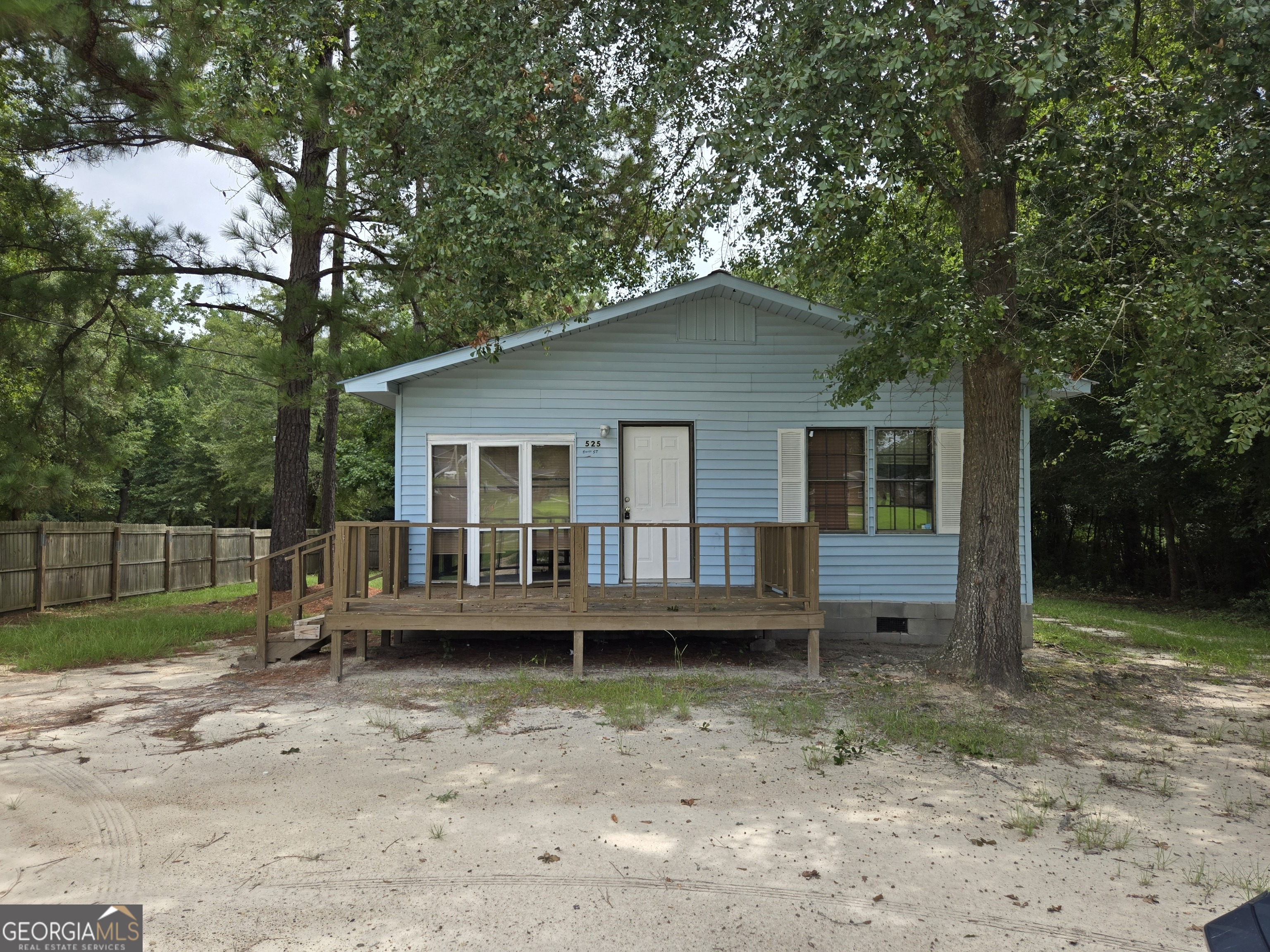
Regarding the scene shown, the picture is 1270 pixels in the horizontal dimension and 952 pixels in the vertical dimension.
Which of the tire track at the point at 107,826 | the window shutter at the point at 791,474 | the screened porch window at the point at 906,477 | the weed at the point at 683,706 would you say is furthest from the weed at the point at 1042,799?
the screened porch window at the point at 906,477

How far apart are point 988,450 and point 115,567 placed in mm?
13836

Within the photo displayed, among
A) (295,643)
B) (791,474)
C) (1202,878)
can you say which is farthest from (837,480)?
(295,643)

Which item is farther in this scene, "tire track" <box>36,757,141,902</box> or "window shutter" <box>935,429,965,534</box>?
"window shutter" <box>935,429,965,534</box>

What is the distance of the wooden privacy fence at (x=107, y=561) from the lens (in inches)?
453

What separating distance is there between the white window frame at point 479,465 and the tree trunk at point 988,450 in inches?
164

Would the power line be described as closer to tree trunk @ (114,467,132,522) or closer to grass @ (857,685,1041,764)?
grass @ (857,685,1041,764)

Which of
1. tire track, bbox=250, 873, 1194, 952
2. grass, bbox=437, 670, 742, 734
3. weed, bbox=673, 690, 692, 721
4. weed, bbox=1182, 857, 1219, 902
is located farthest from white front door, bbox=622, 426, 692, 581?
weed, bbox=1182, 857, 1219, 902

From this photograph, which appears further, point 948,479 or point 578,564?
point 948,479

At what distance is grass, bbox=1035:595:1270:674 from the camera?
29.0 feet

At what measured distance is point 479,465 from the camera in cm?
891

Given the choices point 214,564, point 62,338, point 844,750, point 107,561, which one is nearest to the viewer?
point 844,750

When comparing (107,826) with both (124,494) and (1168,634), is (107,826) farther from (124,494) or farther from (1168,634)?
(124,494)

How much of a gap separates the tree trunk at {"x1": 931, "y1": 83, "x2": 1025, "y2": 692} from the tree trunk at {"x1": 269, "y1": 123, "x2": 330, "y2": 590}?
7.90m

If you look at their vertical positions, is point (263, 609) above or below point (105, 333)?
below
